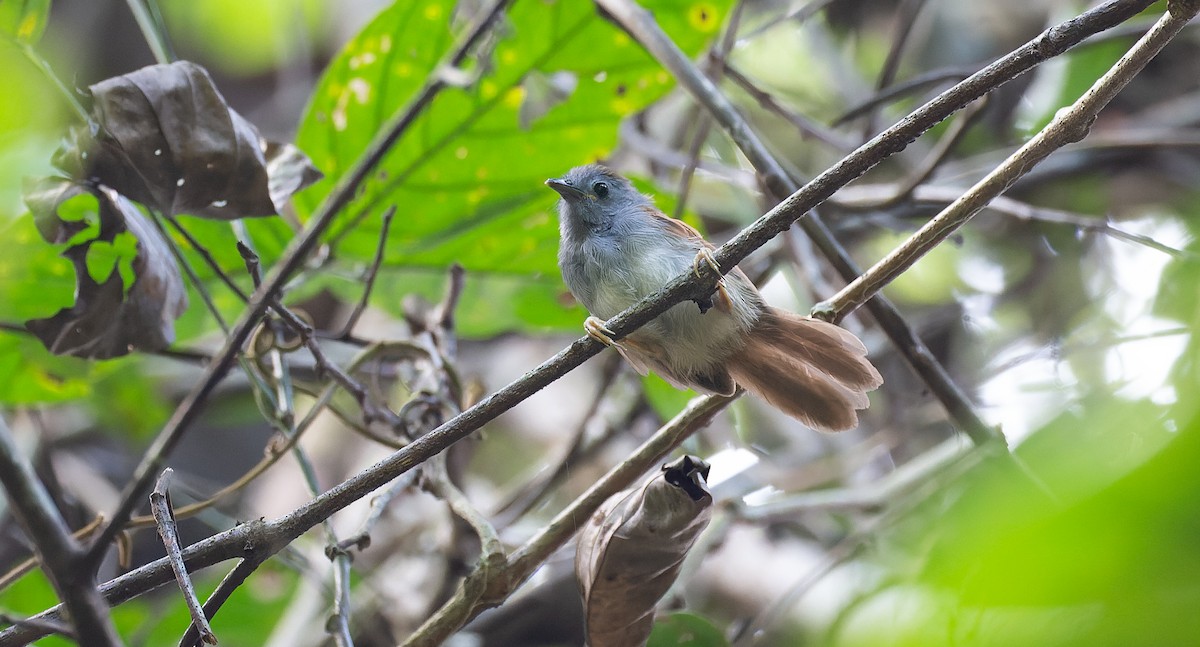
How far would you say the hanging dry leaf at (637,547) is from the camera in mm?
1234

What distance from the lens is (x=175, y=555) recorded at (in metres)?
1.04

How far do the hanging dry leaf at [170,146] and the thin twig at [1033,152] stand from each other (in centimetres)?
103

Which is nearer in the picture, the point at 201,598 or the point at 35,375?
the point at 35,375

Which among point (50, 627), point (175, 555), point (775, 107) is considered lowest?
point (50, 627)

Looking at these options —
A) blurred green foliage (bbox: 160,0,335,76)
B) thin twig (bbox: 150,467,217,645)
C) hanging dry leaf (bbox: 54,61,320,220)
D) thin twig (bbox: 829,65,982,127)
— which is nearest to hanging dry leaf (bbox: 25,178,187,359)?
hanging dry leaf (bbox: 54,61,320,220)

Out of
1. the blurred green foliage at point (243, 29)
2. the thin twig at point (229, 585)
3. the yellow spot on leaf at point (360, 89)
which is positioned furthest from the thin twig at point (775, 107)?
the blurred green foliage at point (243, 29)

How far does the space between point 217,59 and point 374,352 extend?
315 cm

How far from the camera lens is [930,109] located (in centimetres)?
100

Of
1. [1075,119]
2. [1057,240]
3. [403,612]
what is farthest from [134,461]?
[1057,240]

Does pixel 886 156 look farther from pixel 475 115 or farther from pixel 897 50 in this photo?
pixel 897 50

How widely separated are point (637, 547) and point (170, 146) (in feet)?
3.28

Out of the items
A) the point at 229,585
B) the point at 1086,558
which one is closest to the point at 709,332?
the point at 229,585

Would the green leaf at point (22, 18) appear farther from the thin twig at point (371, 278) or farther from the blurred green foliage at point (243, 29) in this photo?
the blurred green foliage at point (243, 29)

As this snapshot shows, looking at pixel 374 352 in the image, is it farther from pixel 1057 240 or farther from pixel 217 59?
pixel 217 59
